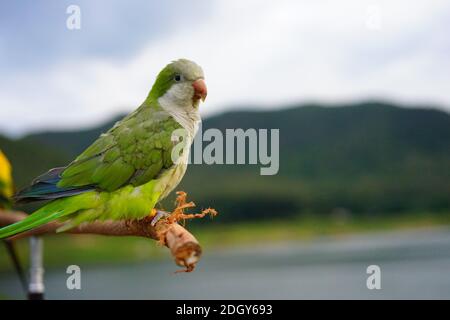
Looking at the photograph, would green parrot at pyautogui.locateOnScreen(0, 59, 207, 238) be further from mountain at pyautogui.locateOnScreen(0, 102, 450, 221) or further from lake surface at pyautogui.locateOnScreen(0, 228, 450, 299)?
mountain at pyautogui.locateOnScreen(0, 102, 450, 221)

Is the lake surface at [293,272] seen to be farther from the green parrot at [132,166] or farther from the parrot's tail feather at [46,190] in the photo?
the parrot's tail feather at [46,190]

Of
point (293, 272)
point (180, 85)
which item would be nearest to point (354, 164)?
point (293, 272)

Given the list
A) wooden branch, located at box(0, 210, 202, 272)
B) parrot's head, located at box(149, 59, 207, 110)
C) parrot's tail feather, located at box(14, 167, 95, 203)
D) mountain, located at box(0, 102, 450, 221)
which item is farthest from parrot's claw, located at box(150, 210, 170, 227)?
mountain, located at box(0, 102, 450, 221)

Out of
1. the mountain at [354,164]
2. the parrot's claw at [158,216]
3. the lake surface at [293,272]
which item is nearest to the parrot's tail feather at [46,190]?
the parrot's claw at [158,216]

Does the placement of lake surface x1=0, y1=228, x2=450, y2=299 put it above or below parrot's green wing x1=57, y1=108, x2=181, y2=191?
above

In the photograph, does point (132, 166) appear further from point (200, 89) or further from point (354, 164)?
point (354, 164)

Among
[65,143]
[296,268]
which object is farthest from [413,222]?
[65,143]
